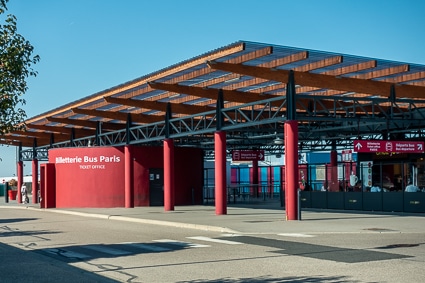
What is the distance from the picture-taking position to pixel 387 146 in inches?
1091

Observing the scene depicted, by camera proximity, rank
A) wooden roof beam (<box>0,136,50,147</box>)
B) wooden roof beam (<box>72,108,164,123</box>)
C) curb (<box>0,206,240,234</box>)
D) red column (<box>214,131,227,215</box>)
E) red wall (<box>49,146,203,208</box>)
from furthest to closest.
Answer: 1. wooden roof beam (<box>0,136,50,147</box>)
2. red wall (<box>49,146,203,208</box>)
3. wooden roof beam (<box>72,108,164,123</box>)
4. red column (<box>214,131,227,215</box>)
5. curb (<box>0,206,240,234</box>)

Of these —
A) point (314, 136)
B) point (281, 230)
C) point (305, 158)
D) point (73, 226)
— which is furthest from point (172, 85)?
point (305, 158)

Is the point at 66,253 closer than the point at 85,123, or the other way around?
the point at 66,253

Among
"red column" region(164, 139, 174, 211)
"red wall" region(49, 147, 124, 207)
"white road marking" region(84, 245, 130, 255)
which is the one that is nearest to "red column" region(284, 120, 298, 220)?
"white road marking" region(84, 245, 130, 255)

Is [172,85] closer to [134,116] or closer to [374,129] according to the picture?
[134,116]

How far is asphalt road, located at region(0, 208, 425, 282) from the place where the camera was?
1177 centimetres

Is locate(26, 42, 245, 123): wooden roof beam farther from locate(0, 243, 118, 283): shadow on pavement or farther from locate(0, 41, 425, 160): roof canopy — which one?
locate(0, 243, 118, 283): shadow on pavement

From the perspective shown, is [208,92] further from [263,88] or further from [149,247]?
[149,247]

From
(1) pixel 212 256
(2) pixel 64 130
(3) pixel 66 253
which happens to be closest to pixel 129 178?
(2) pixel 64 130

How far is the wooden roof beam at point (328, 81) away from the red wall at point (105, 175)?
16185mm

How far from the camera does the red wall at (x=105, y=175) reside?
3972cm

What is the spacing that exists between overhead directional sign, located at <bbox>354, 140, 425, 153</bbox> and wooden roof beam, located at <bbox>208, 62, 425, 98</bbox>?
7.10 ft

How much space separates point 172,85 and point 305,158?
183 feet

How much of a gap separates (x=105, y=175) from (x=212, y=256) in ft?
85.5
